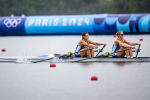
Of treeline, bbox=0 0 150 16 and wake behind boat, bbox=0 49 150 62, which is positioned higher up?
treeline, bbox=0 0 150 16

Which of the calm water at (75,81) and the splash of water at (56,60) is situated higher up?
the splash of water at (56,60)

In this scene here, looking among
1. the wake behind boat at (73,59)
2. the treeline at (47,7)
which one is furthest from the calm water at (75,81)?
the treeline at (47,7)

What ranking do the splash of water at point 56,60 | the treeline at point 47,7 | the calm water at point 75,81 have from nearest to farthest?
the calm water at point 75,81 → the splash of water at point 56,60 → the treeline at point 47,7

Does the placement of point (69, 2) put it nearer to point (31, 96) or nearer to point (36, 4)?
point (36, 4)

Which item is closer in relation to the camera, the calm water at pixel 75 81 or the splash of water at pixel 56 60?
the calm water at pixel 75 81

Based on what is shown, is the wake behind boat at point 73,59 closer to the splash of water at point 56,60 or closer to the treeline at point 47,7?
the splash of water at point 56,60

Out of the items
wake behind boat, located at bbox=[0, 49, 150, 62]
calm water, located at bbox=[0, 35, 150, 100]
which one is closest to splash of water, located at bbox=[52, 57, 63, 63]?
wake behind boat, located at bbox=[0, 49, 150, 62]

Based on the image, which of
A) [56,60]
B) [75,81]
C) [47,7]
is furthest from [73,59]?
[47,7]

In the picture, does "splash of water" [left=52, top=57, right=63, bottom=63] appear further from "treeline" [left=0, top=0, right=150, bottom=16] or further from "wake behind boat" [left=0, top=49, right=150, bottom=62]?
"treeline" [left=0, top=0, right=150, bottom=16]

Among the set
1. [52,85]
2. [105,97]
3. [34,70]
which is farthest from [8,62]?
[105,97]

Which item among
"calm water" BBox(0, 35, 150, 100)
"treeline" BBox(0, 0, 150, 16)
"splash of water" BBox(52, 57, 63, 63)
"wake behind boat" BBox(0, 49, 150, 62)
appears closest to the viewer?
"calm water" BBox(0, 35, 150, 100)

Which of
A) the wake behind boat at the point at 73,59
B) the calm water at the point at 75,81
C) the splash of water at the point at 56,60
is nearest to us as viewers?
the calm water at the point at 75,81

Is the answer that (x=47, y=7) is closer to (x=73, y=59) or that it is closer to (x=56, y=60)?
(x=56, y=60)

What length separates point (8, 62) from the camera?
11.7 m
